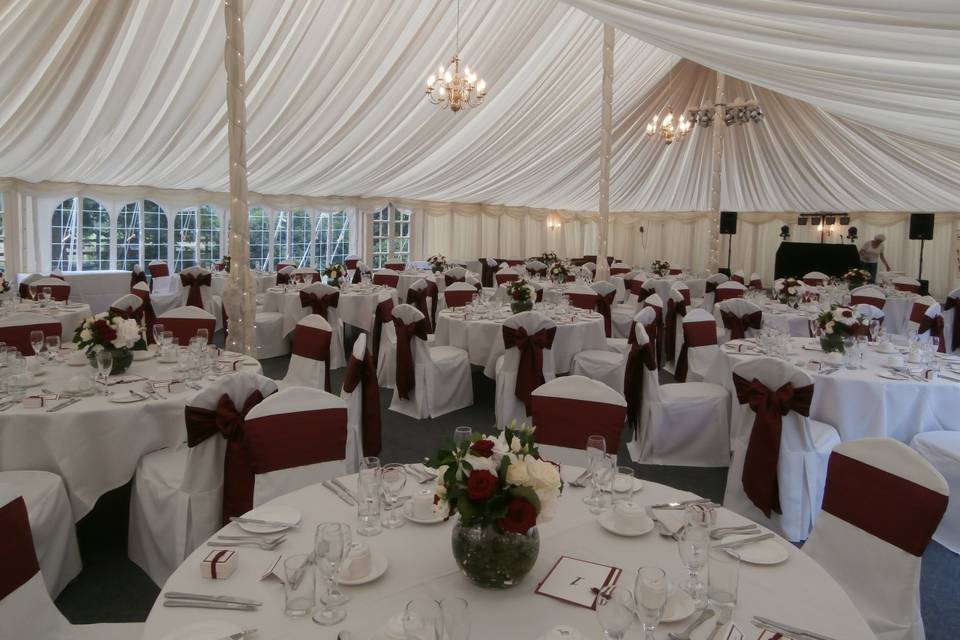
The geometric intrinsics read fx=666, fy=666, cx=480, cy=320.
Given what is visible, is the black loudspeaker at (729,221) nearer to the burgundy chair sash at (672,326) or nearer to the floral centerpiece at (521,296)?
the burgundy chair sash at (672,326)

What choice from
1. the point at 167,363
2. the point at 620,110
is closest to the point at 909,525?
the point at 167,363

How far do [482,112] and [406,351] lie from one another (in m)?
6.68

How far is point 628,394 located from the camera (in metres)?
5.18

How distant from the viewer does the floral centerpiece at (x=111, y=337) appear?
3.93 meters

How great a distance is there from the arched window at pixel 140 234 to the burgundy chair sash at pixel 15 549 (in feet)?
39.8

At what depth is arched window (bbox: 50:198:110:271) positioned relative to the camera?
11.9 metres

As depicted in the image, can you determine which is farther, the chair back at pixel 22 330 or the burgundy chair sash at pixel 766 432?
the chair back at pixel 22 330

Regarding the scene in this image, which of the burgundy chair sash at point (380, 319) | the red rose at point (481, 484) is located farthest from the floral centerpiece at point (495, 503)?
the burgundy chair sash at point (380, 319)

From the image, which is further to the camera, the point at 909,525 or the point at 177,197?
the point at 177,197

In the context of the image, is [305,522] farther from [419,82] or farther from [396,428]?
[419,82]

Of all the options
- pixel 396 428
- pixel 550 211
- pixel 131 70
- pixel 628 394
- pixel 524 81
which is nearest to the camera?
pixel 628 394

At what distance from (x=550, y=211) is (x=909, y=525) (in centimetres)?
1955

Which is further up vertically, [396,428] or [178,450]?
[178,450]

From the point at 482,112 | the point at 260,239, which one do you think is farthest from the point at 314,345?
the point at 260,239
